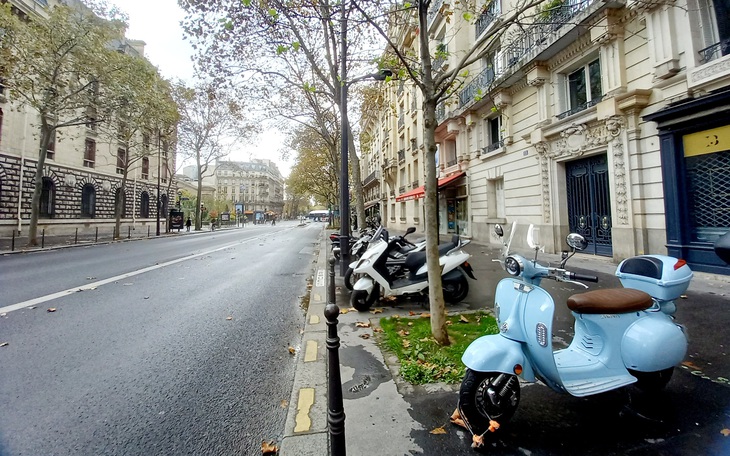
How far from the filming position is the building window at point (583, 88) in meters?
9.84

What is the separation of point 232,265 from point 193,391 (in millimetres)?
7890

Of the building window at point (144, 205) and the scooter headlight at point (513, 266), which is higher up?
the building window at point (144, 205)

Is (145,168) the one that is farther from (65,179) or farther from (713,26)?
(713,26)

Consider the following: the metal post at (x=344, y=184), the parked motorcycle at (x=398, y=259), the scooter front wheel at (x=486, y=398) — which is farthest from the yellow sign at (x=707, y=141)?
the scooter front wheel at (x=486, y=398)

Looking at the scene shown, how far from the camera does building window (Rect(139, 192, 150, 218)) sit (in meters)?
33.6

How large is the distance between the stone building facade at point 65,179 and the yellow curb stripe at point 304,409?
2306 cm

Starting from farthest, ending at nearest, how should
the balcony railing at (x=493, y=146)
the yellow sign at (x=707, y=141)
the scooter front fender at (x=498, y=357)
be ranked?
the balcony railing at (x=493, y=146) → the yellow sign at (x=707, y=141) → the scooter front fender at (x=498, y=357)

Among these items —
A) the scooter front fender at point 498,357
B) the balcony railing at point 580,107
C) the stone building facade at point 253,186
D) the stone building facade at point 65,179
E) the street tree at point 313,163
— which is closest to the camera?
the scooter front fender at point 498,357

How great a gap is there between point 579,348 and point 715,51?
8.59 meters

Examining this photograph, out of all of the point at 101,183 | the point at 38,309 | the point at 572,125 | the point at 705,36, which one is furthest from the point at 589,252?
the point at 101,183

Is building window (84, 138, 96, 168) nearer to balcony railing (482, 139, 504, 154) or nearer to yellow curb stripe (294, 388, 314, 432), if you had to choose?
balcony railing (482, 139, 504, 154)

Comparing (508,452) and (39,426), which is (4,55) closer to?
(39,426)

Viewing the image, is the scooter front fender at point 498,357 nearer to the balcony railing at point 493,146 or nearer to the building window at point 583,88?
the building window at point 583,88

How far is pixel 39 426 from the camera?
2.35 metres
